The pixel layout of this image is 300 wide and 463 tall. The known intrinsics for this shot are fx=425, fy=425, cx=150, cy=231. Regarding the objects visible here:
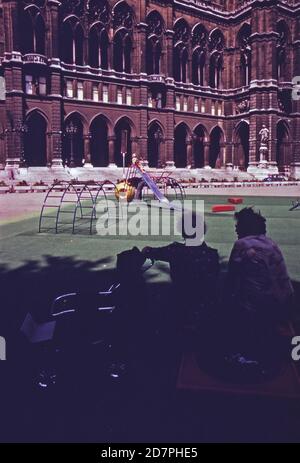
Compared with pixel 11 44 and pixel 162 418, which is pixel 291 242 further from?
pixel 11 44

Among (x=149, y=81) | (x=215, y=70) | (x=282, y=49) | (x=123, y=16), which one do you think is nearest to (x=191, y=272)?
(x=149, y=81)

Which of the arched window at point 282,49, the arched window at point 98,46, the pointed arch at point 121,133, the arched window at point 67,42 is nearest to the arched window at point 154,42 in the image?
the arched window at point 98,46

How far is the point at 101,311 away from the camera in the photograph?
400 cm

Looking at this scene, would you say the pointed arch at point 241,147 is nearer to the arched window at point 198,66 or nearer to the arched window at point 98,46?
the arched window at point 198,66

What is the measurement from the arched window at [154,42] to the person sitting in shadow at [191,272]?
45.7 meters

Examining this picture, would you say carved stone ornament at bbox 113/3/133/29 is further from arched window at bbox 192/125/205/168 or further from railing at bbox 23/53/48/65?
arched window at bbox 192/125/205/168

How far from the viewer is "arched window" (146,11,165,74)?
46.0 metres

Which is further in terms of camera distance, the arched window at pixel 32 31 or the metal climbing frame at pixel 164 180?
the arched window at pixel 32 31

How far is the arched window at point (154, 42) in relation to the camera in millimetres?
45969

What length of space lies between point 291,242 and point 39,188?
77.0 feet

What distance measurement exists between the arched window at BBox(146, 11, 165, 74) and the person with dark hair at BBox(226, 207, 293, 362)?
4612cm

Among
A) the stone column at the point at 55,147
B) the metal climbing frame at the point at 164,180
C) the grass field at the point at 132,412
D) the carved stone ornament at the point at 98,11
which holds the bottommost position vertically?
the grass field at the point at 132,412

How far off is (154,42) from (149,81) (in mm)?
4962

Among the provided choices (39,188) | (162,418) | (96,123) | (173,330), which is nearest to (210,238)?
(173,330)
